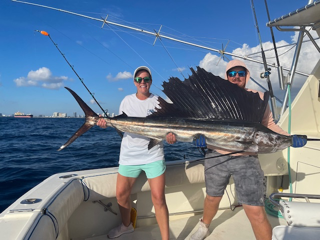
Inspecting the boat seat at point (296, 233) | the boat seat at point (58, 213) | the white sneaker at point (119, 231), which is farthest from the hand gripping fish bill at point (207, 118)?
the white sneaker at point (119, 231)

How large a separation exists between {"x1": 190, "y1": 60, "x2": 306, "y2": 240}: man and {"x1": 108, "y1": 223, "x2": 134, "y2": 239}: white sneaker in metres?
0.74

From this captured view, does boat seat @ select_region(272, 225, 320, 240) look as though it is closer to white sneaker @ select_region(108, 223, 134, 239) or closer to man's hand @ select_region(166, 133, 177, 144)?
man's hand @ select_region(166, 133, 177, 144)

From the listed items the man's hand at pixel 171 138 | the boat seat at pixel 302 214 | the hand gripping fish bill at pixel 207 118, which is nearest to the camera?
the boat seat at pixel 302 214

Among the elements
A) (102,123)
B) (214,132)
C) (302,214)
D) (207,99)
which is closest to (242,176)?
(214,132)

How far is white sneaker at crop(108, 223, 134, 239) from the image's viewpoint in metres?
2.12

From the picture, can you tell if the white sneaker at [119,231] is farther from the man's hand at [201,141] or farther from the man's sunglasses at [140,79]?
the man's sunglasses at [140,79]

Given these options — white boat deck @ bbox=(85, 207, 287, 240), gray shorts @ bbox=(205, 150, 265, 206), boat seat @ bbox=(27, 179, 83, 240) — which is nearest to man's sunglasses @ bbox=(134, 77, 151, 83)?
gray shorts @ bbox=(205, 150, 265, 206)

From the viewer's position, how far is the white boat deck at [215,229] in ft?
7.09

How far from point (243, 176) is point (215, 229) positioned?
877mm

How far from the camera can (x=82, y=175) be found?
2.12 metres

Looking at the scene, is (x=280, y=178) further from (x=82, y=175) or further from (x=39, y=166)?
(x=39, y=166)

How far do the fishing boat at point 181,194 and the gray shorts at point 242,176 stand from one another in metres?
0.18

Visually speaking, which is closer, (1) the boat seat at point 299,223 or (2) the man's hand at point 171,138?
(1) the boat seat at point 299,223

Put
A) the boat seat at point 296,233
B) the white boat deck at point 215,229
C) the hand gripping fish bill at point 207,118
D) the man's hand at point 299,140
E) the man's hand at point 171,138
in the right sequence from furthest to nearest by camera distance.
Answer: the white boat deck at point 215,229, the man's hand at point 171,138, the hand gripping fish bill at point 207,118, the man's hand at point 299,140, the boat seat at point 296,233
